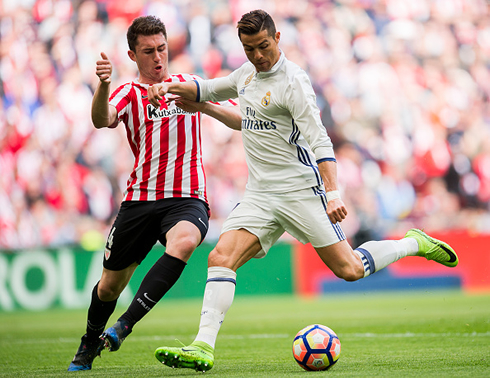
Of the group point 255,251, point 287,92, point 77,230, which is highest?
point 287,92

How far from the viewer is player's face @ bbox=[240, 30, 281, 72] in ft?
14.5

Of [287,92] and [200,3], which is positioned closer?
[287,92]

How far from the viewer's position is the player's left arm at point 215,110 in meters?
5.04

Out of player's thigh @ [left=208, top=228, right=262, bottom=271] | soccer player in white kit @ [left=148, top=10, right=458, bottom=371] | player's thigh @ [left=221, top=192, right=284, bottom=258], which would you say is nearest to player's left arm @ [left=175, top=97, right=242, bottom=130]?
soccer player in white kit @ [left=148, top=10, right=458, bottom=371]

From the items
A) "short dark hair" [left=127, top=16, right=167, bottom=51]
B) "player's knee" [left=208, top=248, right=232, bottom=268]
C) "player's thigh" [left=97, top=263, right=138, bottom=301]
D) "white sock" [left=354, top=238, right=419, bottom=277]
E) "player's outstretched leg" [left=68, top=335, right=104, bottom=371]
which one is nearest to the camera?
"player's knee" [left=208, top=248, right=232, bottom=268]

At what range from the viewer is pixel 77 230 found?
14.3 metres

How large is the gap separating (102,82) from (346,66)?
12290 millimetres

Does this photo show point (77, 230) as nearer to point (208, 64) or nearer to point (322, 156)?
point (208, 64)

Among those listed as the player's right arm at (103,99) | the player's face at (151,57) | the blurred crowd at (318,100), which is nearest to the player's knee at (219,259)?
the player's right arm at (103,99)

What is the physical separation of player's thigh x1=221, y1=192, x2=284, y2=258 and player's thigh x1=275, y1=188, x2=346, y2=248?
66 millimetres

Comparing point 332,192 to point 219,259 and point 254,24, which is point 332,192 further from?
point 254,24

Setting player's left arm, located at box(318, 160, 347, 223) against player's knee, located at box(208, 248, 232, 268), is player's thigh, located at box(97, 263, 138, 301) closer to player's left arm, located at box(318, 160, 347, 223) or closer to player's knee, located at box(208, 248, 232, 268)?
player's knee, located at box(208, 248, 232, 268)

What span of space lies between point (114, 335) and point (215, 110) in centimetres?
169

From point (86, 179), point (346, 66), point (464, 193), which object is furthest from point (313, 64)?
point (86, 179)
